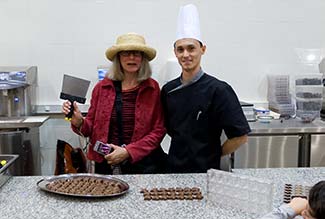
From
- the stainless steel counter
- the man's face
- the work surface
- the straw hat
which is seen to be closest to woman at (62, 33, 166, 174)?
the straw hat

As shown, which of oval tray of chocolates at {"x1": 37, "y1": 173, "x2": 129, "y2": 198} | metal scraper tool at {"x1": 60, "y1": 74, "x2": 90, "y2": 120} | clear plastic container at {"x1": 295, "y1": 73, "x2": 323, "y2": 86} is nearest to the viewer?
oval tray of chocolates at {"x1": 37, "y1": 173, "x2": 129, "y2": 198}

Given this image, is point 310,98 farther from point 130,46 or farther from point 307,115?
point 130,46

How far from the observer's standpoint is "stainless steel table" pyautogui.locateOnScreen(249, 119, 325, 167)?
2930 millimetres

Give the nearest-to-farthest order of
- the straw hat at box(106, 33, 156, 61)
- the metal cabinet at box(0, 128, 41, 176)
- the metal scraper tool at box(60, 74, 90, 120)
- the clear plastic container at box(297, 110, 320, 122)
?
the metal scraper tool at box(60, 74, 90, 120), the straw hat at box(106, 33, 156, 61), the metal cabinet at box(0, 128, 41, 176), the clear plastic container at box(297, 110, 320, 122)

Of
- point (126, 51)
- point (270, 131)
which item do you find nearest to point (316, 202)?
point (126, 51)

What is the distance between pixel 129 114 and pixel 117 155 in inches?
9.3

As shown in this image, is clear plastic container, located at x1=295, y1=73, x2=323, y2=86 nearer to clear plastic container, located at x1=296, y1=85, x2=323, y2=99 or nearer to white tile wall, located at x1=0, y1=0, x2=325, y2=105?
clear plastic container, located at x1=296, y1=85, x2=323, y2=99

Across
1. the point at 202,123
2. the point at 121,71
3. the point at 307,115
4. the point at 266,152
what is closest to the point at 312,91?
the point at 307,115

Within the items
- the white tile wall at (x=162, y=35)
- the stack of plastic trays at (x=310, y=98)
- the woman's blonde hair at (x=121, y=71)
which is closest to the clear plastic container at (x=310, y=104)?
the stack of plastic trays at (x=310, y=98)

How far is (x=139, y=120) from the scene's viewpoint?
203cm

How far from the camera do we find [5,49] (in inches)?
128

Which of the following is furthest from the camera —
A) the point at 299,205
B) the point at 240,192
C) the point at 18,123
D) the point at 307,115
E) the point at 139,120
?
the point at 307,115

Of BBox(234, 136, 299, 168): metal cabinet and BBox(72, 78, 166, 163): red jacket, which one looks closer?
BBox(72, 78, 166, 163): red jacket

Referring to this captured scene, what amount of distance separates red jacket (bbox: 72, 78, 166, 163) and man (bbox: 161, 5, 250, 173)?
131 millimetres
